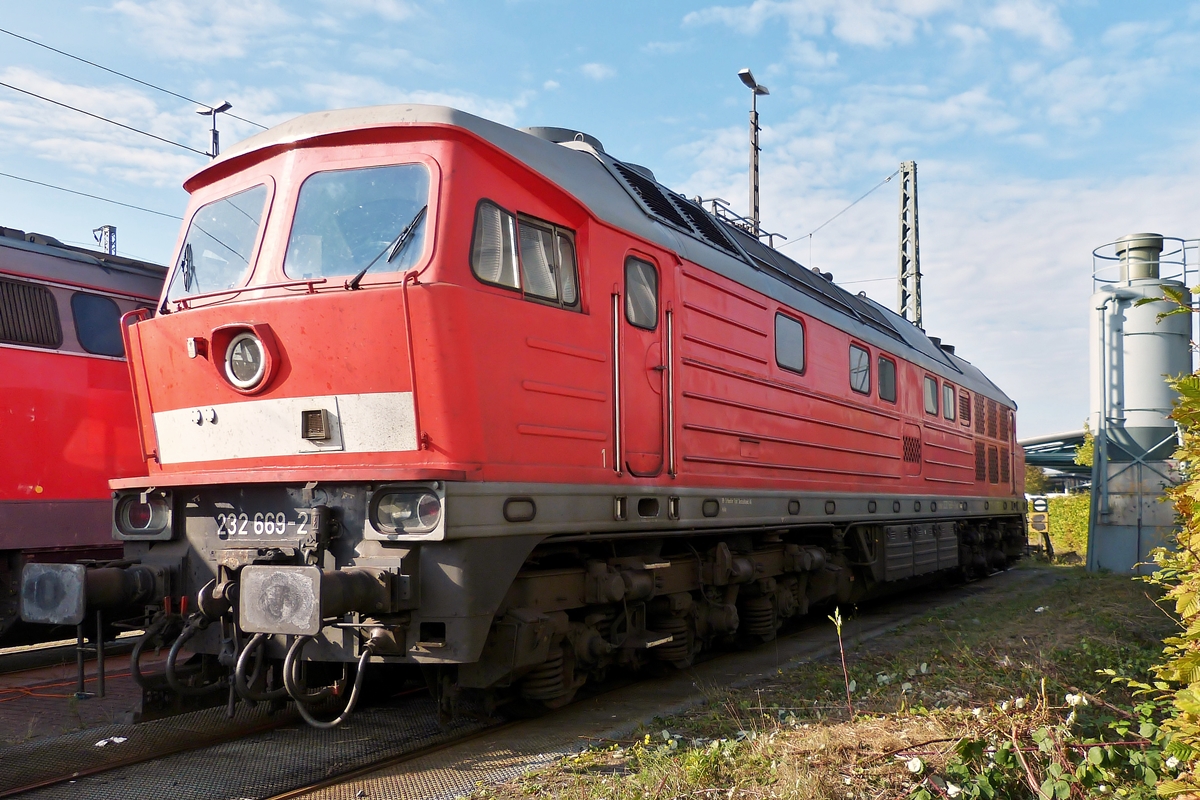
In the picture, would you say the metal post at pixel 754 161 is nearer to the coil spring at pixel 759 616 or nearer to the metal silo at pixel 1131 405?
the metal silo at pixel 1131 405

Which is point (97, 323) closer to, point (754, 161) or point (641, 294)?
point (641, 294)

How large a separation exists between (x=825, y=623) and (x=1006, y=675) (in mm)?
4395

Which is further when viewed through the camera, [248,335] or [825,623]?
[825,623]

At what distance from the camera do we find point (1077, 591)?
540 inches

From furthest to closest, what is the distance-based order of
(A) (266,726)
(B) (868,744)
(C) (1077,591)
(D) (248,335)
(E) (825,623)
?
(C) (1077,591), (E) (825,623), (A) (266,726), (D) (248,335), (B) (868,744)

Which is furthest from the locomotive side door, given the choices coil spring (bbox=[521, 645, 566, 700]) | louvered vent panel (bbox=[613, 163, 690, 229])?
coil spring (bbox=[521, 645, 566, 700])

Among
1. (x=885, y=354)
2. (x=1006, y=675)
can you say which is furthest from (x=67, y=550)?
(x=885, y=354)

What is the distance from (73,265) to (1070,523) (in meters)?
26.0

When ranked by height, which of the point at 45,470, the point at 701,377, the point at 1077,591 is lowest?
the point at 1077,591

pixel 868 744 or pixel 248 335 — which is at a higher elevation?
pixel 248 335

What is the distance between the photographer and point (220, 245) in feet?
20.0

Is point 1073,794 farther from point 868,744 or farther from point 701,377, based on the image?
point 701,377

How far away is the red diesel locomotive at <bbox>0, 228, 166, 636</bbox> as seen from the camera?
26.4 feet

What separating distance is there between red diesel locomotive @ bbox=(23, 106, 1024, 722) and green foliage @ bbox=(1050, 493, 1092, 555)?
21.0m
